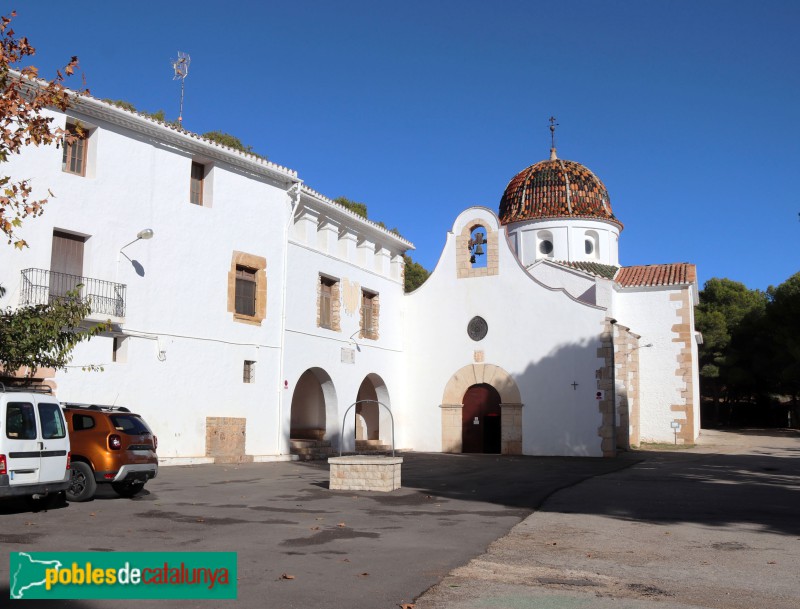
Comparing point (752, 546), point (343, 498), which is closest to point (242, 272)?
point (343, 498)

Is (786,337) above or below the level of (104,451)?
above

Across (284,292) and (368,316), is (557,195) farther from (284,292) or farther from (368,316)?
(284,292)

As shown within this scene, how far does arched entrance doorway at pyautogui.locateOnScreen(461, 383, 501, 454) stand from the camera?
27188mm

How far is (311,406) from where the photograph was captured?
25641 mm

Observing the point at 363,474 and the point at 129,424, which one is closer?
the point at 129,424

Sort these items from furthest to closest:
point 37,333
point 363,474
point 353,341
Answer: point 353,341, point 363,474, point 37,333

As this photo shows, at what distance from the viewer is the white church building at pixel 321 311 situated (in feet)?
57.3

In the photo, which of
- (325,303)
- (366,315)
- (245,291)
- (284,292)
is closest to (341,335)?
(325,303)

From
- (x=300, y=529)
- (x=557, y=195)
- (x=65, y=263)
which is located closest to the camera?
(x=300, y=529)

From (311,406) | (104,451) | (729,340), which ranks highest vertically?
(729,340)

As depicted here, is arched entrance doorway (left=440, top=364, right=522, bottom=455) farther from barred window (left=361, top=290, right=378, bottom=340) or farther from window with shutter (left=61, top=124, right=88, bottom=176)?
window with shutter (left=61, top=124, right=88, bottom=176)

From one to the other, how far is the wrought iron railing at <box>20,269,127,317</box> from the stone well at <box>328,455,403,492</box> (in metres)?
6.03

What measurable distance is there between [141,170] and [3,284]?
4546 millimetres

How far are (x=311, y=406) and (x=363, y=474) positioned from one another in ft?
40.0
